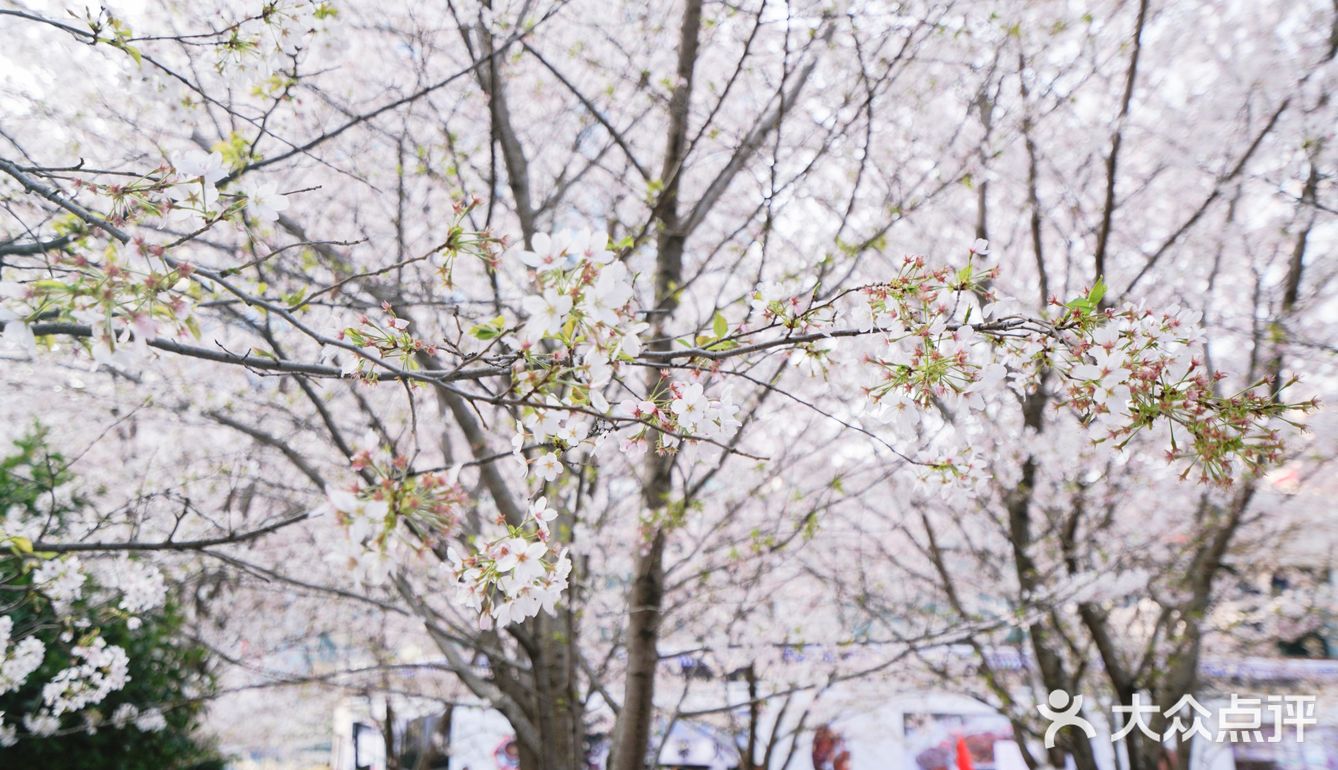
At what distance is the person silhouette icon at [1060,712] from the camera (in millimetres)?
4613

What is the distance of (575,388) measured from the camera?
147 centimetres

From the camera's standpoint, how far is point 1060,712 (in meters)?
4.96

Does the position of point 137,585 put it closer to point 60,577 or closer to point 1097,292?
point 60,577

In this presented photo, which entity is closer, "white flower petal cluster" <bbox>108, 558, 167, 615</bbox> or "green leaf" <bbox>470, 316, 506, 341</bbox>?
"green leaf" <bbox>470, 316, 506, 341</bbox>

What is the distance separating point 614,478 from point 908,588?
4.62m

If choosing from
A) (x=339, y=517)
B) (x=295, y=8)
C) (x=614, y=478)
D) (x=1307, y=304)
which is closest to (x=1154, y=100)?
(x=1307, y=304)

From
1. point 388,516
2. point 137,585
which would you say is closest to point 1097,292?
point 388,516

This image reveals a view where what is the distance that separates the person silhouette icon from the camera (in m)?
4.61

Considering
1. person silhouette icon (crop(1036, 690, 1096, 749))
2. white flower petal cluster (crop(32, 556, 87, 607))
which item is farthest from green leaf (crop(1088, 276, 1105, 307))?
person silhouette icon (crop(1036, 690, 1096, 749))

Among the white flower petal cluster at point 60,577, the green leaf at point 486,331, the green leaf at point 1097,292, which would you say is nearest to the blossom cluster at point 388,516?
the green leaf at point 486,331

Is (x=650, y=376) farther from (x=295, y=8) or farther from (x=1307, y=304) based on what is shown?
(x=1307, y=304)

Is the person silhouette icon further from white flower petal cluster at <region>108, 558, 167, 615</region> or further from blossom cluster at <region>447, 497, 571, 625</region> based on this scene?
white flower petal cluster at <region>108, 558, 167, 615</region>

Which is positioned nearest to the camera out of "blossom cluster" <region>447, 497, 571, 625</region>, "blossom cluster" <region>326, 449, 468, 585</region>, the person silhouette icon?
"blossom cluster" <region>326, 449, 468, 585</region>

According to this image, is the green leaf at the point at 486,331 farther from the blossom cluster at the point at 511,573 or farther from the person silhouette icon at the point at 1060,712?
the person silhouette icon at the point at 1060,712
